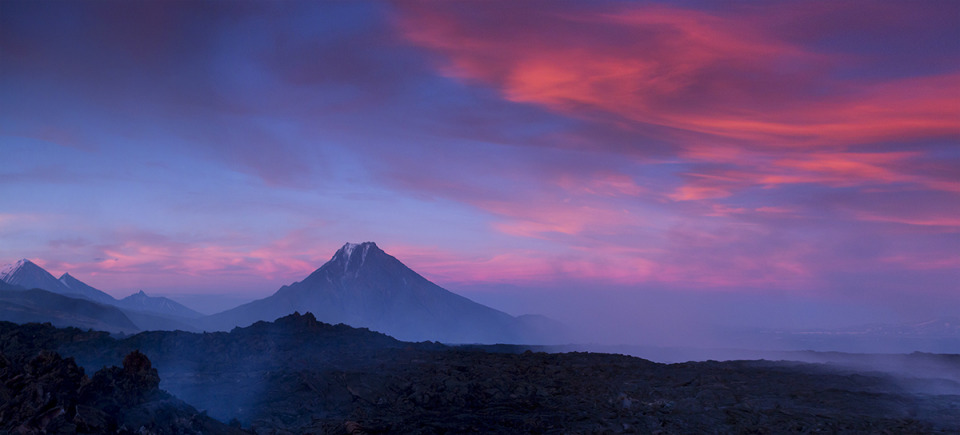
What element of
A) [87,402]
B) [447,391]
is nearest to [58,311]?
[447,391]

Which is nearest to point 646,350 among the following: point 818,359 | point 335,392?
point 818,359

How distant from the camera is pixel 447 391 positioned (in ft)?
130

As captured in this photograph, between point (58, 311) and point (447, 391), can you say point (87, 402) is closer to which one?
point (447, 391)

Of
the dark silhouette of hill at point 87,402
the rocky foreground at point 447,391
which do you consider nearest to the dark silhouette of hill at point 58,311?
the rocky foreground at point 447,391

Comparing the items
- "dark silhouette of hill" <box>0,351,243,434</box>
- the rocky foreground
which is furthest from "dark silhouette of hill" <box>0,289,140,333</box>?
"dark silhouette of hill" <box>0,351,243,434</box>

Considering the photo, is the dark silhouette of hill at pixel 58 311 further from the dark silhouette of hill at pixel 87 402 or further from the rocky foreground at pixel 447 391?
the dark silhouette of hill at pixel 87 402

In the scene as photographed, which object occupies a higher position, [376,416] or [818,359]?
[818,359]

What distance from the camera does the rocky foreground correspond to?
28656 millimetres

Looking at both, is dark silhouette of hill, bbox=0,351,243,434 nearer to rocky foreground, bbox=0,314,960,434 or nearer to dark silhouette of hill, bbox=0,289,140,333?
rocky foreground, bbox=0,314,960,434

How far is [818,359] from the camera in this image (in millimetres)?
64875

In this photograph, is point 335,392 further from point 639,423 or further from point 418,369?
point 639,423

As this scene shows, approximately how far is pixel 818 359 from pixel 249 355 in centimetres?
5702

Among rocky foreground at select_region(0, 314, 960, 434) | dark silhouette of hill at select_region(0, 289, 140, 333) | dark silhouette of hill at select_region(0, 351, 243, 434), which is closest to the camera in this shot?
dark silhouette of hill at select_region(0, 351, 243, 434)

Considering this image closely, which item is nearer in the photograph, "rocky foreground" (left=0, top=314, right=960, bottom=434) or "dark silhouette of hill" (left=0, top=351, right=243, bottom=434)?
"dark silhouette of hill" (left=0, top=351, right=243, bottom=434)
